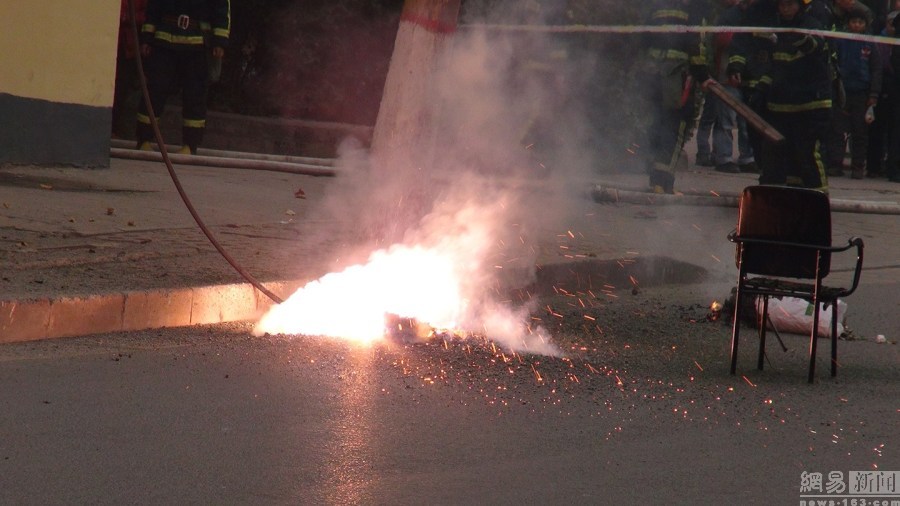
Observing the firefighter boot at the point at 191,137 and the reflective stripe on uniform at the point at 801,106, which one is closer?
the reflective stripe on uniform at the point at 801,106

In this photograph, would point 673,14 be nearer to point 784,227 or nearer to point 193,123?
point 193,123

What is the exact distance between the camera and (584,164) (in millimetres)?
13156

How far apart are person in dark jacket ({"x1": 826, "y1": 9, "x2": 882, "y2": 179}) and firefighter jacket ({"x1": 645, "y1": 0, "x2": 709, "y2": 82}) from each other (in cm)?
502

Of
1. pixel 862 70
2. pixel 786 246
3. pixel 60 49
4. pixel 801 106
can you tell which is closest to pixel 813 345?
pixel 786 246

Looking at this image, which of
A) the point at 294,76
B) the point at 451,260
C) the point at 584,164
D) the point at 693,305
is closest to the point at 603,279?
the point at 693,305

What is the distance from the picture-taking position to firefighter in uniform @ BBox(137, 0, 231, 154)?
11648 mm

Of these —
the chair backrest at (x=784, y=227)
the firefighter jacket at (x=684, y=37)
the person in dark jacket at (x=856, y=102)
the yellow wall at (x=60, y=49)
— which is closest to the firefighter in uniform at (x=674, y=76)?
the firefighter jacket at (x=684, y=37)

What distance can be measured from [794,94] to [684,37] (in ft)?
4.36

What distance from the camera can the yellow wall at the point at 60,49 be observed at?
9898 millimetres

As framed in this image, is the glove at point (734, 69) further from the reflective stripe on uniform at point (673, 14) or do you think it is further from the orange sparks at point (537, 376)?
the orange sparks at point (537, 376)

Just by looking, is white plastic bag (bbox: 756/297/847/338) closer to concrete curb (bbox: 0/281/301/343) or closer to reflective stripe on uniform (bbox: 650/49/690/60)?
concrete curb (bbox: 0/281/301/343)

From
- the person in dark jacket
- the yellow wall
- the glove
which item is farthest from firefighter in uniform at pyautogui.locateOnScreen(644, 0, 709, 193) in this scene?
the yellow wall

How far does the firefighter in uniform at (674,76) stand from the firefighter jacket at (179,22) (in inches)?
172

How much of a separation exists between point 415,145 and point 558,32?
4.89 m
